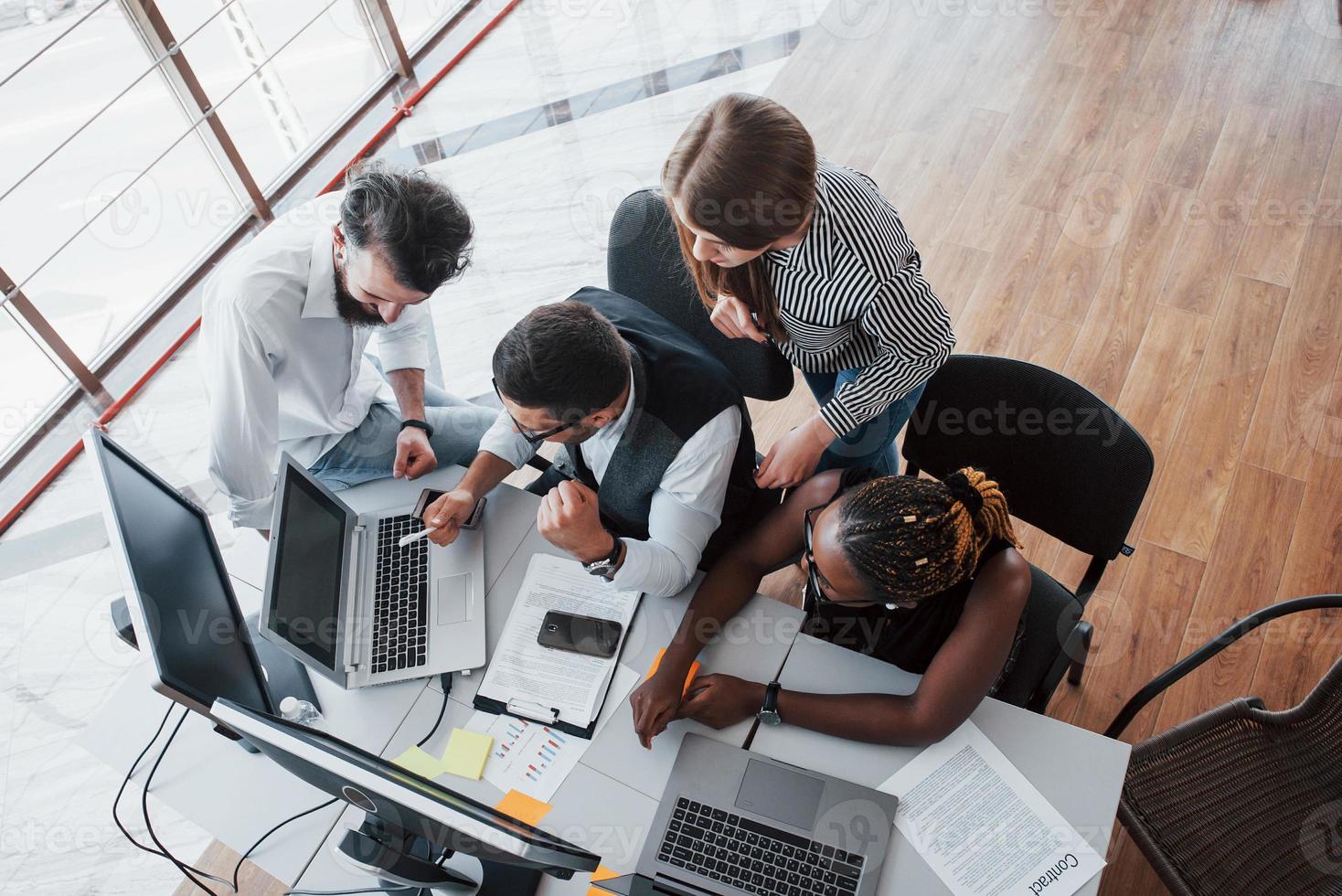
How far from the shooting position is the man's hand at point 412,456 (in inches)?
82.0

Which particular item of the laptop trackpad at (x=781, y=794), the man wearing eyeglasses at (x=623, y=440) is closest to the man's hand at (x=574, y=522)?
the man wearing eyeglasses at (x=623, y=440)

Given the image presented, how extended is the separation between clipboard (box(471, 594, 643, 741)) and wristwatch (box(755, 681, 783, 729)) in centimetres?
30

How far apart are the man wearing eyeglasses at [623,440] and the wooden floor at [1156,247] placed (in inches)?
43.4

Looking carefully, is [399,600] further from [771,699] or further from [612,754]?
[771,699]

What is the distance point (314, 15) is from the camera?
12.7 feet

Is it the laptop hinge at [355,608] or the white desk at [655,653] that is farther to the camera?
the laptop hinge at [355,608]

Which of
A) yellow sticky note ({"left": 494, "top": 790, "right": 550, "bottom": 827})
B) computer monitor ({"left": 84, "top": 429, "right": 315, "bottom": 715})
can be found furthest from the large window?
yellow sticky note ({"left": 494, "top": 790, "right": 550, "bottom": 827})

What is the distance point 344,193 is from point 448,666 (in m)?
1.03

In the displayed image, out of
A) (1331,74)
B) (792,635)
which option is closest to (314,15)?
(792,635)

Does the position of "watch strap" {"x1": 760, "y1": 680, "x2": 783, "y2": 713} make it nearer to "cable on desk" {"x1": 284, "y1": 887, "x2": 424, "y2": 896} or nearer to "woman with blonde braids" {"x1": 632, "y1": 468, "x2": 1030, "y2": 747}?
"woman with blonde braids" {"x1": 632, "y1": 468, "x2": 1030, "y2": 747}

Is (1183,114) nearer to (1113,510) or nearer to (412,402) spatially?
(1113,510)

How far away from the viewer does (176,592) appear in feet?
4.87

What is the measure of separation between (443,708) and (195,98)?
2819mm

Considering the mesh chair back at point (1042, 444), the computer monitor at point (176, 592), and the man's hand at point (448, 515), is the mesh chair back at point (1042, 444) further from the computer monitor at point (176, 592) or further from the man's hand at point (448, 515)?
the computer monitor at point (176, 592)
